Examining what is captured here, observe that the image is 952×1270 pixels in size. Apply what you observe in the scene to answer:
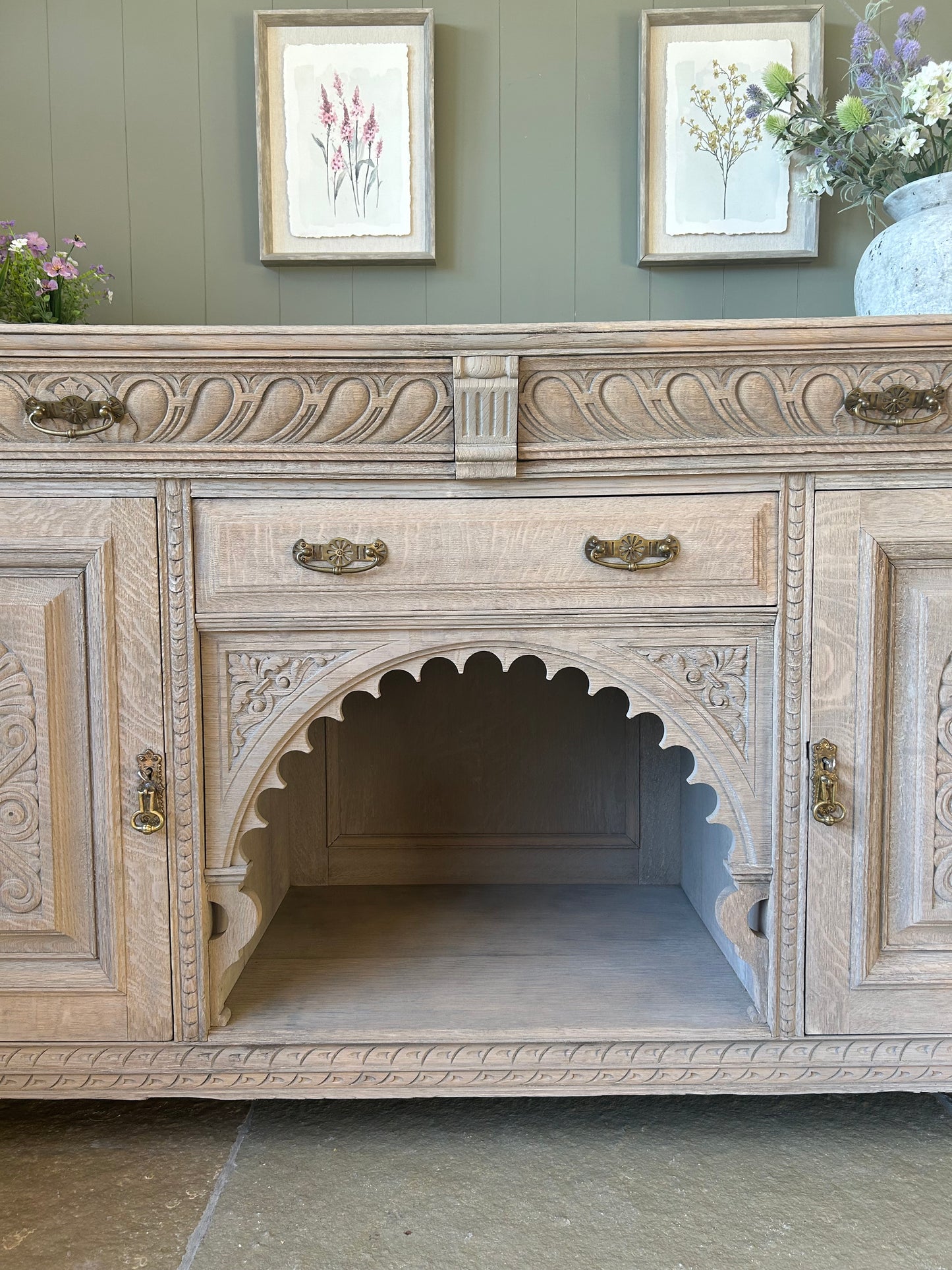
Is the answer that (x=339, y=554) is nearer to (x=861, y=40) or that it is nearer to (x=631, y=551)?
(x=631, y=551)

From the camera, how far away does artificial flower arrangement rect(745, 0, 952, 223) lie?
1.38m

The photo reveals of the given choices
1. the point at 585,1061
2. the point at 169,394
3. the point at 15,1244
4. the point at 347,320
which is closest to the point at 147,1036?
the point at 15,1244

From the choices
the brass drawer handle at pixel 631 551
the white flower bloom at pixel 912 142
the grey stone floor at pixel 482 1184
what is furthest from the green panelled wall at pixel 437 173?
the grey stone floor at pixel 482 1184

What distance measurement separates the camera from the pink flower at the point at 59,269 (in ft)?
4.91

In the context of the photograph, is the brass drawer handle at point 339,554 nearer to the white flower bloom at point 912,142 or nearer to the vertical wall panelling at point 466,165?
the vertical wall panelling at point 466,165

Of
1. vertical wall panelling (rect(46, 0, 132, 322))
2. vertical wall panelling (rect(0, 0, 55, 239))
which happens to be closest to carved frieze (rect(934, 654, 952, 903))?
vertical wall panelling (rect(46, 0, 132, 322))

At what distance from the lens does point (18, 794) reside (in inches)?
49.2

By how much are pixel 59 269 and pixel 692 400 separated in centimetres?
107

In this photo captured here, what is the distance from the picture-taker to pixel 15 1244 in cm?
112

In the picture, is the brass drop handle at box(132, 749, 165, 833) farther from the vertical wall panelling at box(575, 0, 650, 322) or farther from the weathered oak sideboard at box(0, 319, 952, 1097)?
the vertical wall panelling at box(575, 0, 650, 322)

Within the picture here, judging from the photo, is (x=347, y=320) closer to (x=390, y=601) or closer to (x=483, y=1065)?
(x=390, y=601)

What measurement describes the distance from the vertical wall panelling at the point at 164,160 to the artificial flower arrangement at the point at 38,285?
15cm

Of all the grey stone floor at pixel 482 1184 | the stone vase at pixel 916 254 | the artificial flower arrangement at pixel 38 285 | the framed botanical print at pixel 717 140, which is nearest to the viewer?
the grey stone floor at pixel 482 1184

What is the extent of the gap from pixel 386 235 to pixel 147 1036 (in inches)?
57.0
